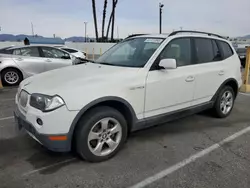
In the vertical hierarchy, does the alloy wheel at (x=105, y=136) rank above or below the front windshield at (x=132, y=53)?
below

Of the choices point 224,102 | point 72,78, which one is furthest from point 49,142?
point 224,102

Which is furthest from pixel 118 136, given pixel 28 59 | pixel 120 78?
pixel 28 59

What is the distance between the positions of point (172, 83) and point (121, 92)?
37.4 inches

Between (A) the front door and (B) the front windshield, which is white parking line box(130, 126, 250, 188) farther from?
(B) the front windshield

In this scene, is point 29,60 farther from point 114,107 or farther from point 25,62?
point 114,107

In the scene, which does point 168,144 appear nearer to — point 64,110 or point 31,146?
point 64,110

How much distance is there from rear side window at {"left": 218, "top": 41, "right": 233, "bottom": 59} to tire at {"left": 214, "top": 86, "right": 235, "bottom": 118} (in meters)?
0.65

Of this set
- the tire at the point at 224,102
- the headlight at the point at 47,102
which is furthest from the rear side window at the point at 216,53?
the headlight at the point at 47,102

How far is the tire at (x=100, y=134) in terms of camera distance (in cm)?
296

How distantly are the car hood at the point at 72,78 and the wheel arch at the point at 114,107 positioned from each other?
24 cm

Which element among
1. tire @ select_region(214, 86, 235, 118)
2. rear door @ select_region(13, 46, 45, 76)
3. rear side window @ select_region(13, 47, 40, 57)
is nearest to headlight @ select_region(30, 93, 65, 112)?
tire @ select_region(214, 86, 235, 118)

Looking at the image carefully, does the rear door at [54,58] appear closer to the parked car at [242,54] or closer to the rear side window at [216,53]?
the rear side window at [216,53]

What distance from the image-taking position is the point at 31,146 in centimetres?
363

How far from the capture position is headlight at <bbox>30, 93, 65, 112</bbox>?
109 inches
